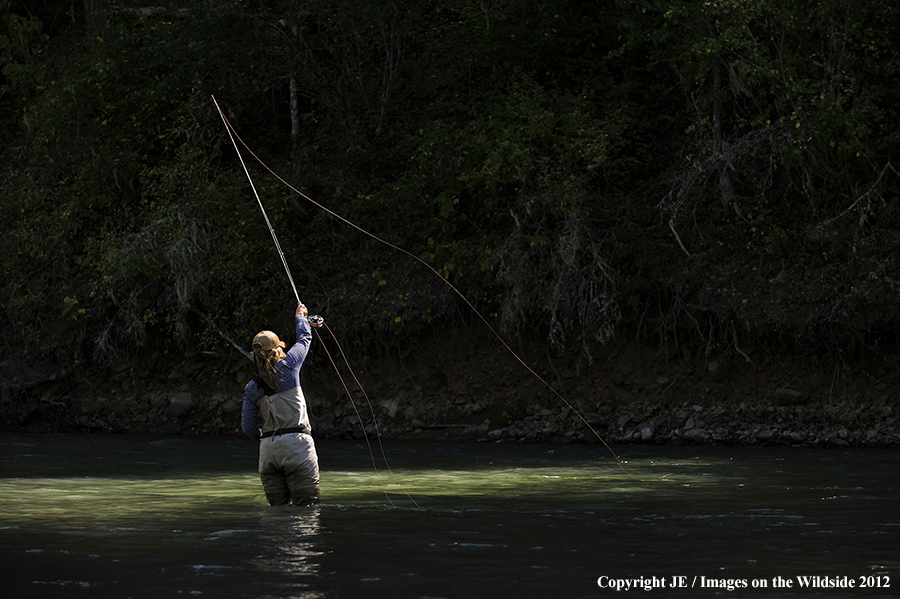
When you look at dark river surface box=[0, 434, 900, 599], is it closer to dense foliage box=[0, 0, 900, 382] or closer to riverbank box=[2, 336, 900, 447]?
riverbank box=[2, 336, 900, 447]

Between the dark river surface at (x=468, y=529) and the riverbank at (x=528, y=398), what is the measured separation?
1925 millimetres

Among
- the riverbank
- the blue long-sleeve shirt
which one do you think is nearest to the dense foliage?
the riverbank

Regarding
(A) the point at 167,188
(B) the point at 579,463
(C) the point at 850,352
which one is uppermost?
(A) the point at 167,188

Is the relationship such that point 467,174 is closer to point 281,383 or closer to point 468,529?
point 281,383

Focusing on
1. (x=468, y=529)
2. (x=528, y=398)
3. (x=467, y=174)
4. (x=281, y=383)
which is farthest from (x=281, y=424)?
(x=467, y=174)

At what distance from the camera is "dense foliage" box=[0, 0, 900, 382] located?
16.9 meters

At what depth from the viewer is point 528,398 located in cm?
1806

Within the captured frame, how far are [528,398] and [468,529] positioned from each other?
9.81 meters

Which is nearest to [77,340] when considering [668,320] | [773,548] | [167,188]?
[167,188]

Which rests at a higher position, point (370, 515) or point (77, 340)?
point (77, 340)

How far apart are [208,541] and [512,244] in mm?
11383

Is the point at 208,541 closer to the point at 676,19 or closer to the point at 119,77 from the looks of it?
the point at 676,19

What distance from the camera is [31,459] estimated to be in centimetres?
1494

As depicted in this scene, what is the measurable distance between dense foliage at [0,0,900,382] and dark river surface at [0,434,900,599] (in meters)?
4.17
